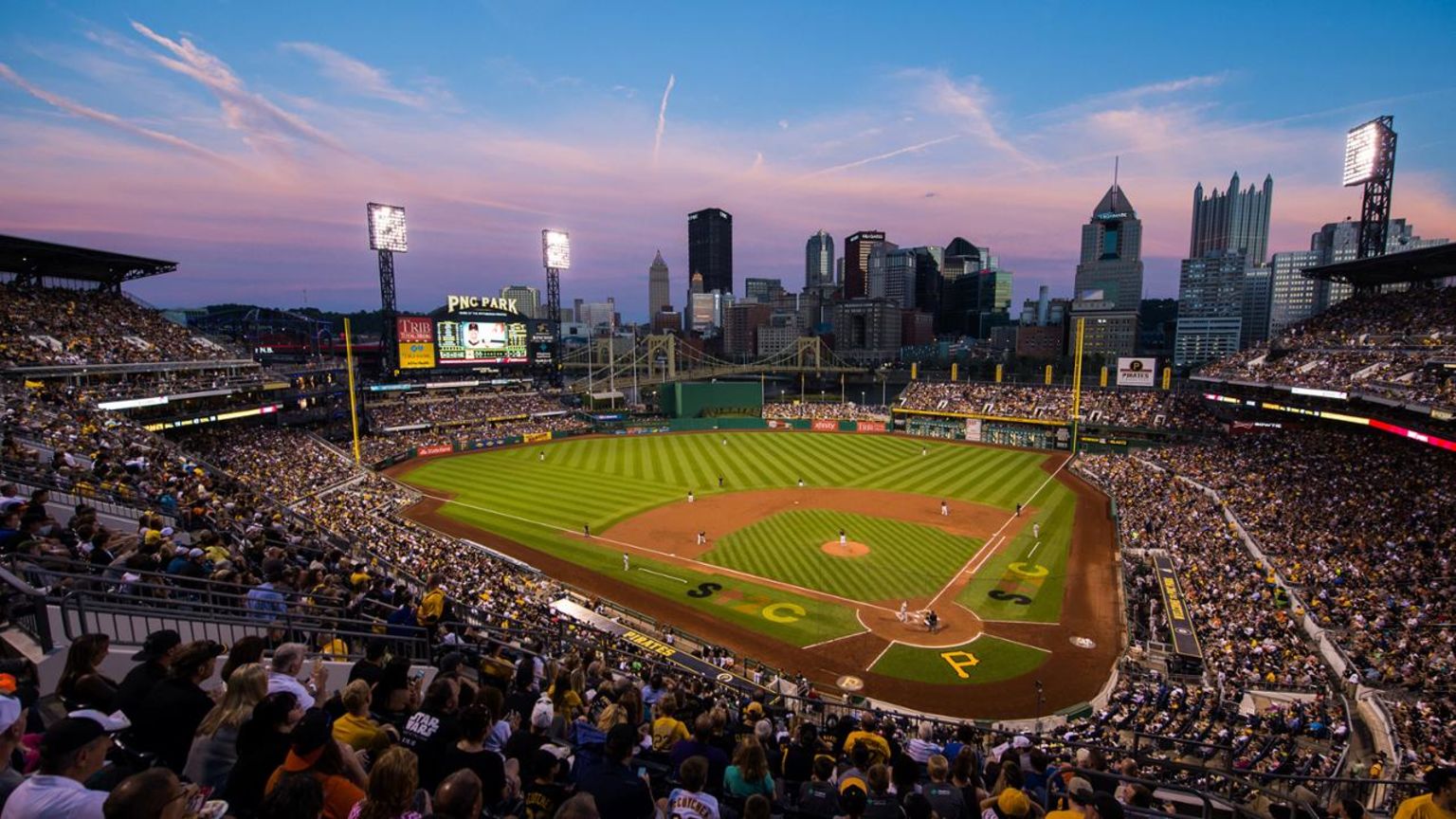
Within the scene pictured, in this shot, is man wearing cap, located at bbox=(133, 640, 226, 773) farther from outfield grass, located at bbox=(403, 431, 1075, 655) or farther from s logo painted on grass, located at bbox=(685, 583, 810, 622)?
s logo painted on grass, located at bbox=(685, 583, 810, 622)

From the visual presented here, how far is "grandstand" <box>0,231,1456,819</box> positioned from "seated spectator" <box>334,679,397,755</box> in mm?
26

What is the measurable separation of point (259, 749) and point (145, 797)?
1334mm

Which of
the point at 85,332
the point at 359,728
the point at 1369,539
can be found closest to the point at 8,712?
the point at 359,728

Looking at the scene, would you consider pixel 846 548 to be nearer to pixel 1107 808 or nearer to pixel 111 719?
pixel 1107 808

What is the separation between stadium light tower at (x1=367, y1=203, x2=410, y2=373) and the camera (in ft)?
206

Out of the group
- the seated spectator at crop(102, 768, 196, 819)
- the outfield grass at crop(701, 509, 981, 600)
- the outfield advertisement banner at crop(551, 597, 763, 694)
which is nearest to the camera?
the seated spectator at crop(102, 768, 196, 819)

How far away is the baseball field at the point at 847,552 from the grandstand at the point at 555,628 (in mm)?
1948

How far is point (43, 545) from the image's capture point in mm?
8750

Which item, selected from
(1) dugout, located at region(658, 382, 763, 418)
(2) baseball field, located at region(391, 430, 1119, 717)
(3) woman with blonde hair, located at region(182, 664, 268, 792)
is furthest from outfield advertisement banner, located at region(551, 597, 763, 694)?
(1) dugout, located at region(658, 382, 763, 418)

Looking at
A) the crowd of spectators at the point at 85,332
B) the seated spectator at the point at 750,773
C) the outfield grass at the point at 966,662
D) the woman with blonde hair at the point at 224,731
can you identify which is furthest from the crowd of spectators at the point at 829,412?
the woman with blonde hair at the point at 224,731

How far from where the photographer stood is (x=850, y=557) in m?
30.8

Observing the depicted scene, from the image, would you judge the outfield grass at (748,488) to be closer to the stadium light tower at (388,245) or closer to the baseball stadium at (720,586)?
the baseball stadium at (720,586)

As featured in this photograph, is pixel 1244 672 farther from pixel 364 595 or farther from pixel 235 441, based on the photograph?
pixel 235 441

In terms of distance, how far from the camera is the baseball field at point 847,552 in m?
21.8
